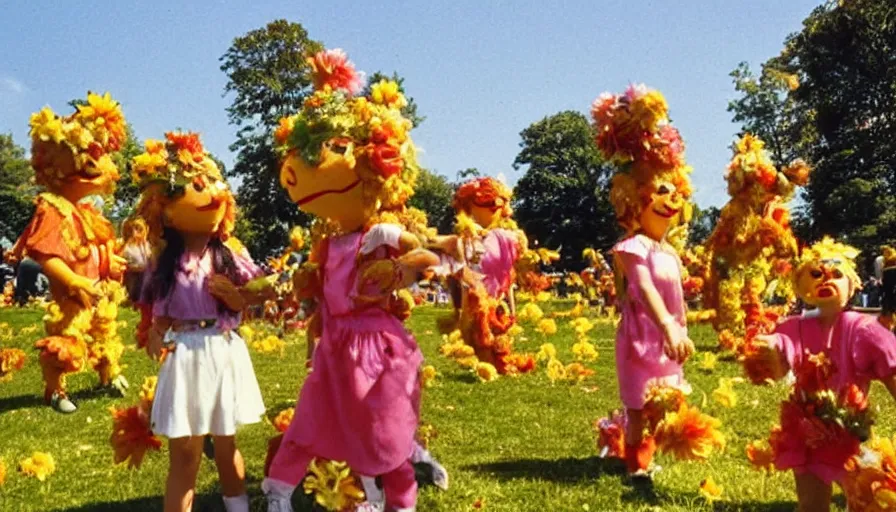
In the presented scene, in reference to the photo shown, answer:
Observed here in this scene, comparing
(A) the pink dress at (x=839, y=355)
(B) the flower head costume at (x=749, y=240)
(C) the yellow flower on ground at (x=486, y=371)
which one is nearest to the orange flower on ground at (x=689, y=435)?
(A) the pink dress at (x=839, y=355)

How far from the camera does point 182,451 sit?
173 inches

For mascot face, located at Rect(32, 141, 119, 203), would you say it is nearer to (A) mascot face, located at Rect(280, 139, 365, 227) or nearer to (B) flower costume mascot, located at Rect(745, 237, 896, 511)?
(A) mascot face, located at Rect(280, 139, 365, 227)

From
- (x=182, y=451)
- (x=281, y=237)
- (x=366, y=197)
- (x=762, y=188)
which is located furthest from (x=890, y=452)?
(x=281, y=237)

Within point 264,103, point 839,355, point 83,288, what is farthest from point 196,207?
point 264,103

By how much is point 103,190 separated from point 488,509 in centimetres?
468

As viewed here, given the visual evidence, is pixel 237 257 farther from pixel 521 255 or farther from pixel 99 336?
pixel 99 336

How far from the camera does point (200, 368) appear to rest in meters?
4.45

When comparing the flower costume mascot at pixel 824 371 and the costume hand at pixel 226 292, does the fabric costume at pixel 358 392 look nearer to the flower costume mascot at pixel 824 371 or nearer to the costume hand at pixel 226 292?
the costume hand at pixel 226 292

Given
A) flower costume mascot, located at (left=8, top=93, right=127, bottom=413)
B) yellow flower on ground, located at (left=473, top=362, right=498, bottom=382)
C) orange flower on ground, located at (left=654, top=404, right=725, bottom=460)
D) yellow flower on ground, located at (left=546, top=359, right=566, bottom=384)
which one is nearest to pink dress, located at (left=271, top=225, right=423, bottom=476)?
orange flower on ground, located at (left=654, top=404, right=725, bottom=460)

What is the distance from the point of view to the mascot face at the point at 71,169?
7.40 metres

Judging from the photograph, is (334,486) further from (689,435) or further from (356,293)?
(689,435)

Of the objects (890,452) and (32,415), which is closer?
(890,452)

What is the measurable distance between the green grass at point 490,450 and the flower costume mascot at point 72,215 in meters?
0.90

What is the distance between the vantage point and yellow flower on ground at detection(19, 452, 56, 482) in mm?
6059
